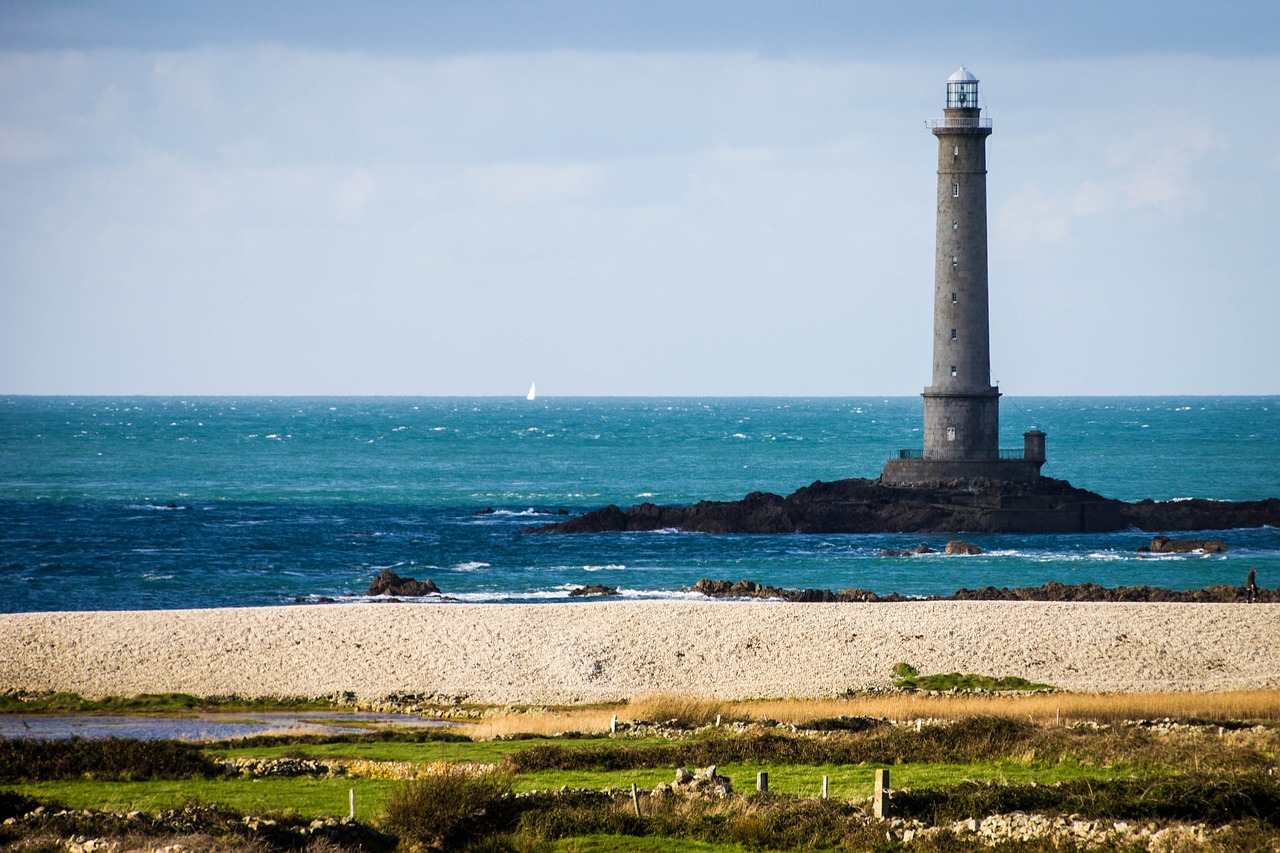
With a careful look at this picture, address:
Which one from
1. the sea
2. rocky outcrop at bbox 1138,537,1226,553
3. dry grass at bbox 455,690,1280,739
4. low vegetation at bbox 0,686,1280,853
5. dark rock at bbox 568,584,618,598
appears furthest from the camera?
rocky outcrop at bbox 1138,537,1226,553

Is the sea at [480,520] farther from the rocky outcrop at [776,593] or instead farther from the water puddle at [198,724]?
the water puddle at [198,724]

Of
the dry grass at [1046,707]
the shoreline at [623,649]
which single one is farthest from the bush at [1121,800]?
the shoreline at [623,649]

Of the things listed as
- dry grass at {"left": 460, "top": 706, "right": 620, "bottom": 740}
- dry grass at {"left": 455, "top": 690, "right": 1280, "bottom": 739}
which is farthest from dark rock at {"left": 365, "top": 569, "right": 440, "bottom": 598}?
dry grass at {"left": 460, "top": 706, "right": 620, "bottom": 740}

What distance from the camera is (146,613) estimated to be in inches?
1576

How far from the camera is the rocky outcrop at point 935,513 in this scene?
6444cm

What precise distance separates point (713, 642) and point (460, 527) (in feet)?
117

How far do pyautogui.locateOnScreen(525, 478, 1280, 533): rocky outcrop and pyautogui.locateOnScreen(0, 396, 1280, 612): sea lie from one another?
1.22 meters

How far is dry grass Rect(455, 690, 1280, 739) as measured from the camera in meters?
25.7

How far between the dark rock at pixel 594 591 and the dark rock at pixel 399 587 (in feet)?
15.5

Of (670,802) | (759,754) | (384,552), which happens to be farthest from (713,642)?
(384,552)

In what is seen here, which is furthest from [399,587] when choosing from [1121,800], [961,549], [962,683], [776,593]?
[1121,800]

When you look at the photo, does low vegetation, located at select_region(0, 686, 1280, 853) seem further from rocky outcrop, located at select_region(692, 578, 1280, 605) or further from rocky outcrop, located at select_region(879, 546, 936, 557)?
rocky outcrop, located at select_region(879, 546, 936, 557)

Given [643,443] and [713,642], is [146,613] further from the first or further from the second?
[643,443]

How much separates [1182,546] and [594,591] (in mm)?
25856
